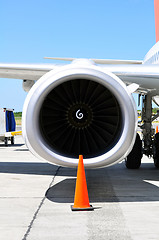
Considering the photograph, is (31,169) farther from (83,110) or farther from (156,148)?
(83,110)

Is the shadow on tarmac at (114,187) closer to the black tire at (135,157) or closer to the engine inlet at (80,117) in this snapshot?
the black tire at (135,157)

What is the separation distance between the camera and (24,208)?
491 centimetres

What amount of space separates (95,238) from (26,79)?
4441 mm

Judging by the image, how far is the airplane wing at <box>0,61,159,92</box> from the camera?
19.2 ft

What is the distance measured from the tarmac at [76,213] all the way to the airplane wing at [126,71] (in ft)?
5.81

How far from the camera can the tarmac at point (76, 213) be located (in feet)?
12.7

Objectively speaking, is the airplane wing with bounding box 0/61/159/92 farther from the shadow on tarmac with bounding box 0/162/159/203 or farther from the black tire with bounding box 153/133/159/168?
the black tire with bounding box 153/133/159/168

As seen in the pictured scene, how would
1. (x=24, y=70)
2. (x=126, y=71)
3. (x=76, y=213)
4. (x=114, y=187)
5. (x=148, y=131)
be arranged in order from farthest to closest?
(x=148, y=131) → (x=24, y=70) → (x=114, y=187) → (x=126, y=71) → (x=76, y=213)

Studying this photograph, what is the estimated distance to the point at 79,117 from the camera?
5.60 metres

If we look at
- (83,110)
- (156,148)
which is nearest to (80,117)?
(83,110)

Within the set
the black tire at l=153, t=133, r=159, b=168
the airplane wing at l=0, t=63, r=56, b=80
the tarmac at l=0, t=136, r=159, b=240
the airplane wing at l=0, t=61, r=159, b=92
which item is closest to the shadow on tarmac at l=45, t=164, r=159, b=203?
the tarmac at l=0, t=136, r=159, b=240

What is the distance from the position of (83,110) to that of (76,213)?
65.3 inches

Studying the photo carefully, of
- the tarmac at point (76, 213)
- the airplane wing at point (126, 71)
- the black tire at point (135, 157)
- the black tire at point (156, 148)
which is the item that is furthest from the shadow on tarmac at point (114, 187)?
the airplane wing at point (126, 71)

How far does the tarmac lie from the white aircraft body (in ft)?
2.16
